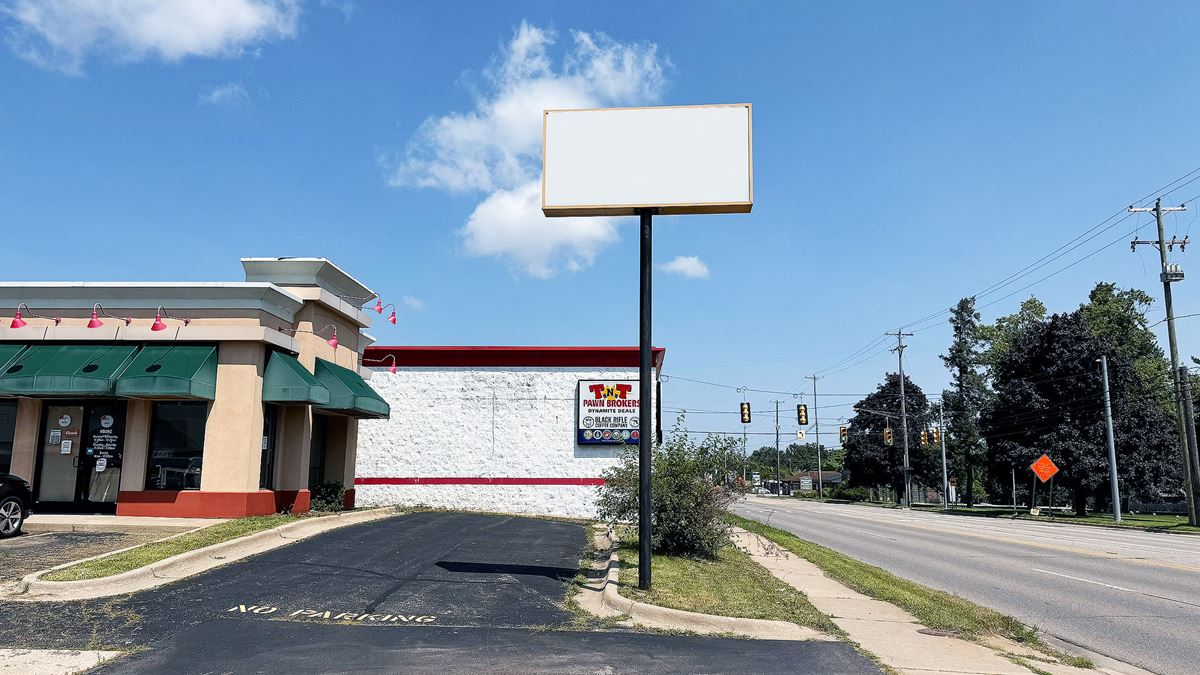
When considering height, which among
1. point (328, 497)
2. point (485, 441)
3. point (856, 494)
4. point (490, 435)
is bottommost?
point (856, 494)

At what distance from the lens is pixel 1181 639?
9.70 meters

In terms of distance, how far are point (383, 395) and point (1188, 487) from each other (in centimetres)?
3475

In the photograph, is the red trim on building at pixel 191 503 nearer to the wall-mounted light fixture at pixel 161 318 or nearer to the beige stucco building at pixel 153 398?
the beige stucco building at pixel 153 398

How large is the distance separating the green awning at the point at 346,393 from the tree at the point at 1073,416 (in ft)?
137

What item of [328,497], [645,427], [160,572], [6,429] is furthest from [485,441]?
[645,427]

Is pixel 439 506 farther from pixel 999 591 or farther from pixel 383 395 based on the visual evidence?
pixel 999 591

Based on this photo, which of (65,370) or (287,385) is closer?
(65,370)

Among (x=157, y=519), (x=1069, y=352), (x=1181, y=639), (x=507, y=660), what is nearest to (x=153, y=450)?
(x=157, y=519)

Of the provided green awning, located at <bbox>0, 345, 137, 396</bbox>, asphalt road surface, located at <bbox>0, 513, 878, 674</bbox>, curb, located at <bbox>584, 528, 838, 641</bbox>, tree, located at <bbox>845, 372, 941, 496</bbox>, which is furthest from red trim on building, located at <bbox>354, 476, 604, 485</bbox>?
tree, located at <bbox>845, 372, 941, 496</bbox>

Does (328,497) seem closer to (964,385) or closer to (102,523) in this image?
(102,523)

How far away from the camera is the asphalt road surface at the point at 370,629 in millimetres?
7156

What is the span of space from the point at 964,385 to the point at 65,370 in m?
86.2

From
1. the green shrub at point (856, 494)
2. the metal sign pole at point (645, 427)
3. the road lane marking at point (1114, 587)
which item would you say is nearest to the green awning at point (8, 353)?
the metal sign pole at point (645, 427)

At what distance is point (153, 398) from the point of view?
1694 cm
